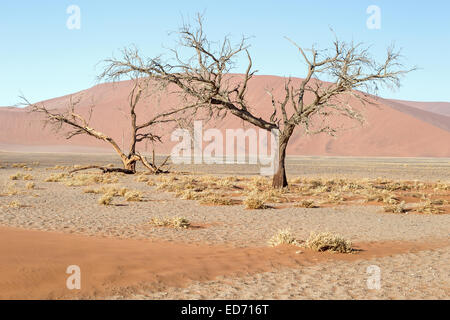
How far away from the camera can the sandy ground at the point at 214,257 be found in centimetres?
591

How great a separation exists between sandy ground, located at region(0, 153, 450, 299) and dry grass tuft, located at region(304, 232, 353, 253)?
0.26 metres

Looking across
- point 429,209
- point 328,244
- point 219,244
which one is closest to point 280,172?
point 429,209

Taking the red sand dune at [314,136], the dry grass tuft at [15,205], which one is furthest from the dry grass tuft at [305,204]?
the red sand dune at [314,136]

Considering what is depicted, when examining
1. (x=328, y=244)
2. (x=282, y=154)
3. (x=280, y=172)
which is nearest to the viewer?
(x=328, y=244)

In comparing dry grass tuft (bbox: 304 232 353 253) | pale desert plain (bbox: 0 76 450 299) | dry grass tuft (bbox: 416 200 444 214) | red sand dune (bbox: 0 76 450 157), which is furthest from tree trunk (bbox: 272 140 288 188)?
red sand dune (bbox: 0 76 450 157)

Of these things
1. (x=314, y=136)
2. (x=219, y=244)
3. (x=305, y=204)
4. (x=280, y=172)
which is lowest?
(x=305, y=204)

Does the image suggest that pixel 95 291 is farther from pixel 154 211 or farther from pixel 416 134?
pixel 416 134

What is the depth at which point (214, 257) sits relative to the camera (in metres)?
7.82

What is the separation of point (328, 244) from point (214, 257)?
7.32ft

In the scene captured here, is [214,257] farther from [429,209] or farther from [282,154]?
[282,154]

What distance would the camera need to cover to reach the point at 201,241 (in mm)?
9805

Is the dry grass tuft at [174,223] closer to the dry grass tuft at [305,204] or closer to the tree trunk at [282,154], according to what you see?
the dry grass tuft at [305,204]

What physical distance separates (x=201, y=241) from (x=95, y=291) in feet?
13.9
